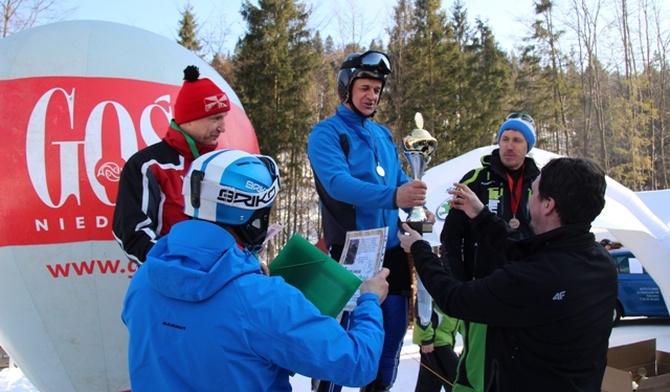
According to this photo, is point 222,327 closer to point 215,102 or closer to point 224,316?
point 224,316

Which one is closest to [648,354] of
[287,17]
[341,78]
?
[341,78]

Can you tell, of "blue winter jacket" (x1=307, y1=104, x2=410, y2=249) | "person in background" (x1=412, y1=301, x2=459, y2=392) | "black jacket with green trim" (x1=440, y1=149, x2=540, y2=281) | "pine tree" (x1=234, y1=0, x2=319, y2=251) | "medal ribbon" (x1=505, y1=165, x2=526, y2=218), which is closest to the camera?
"blue winter jacket" (x1=307, y1=104, x2=410, y2=249)

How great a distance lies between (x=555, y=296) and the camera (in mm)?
1898

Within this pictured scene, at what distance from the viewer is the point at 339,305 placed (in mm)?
1829

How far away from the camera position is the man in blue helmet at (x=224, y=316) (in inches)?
56.9

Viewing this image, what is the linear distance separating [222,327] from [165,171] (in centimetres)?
147

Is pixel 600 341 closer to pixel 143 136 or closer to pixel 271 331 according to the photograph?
pixel 271 331

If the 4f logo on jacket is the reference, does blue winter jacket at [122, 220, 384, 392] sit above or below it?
below

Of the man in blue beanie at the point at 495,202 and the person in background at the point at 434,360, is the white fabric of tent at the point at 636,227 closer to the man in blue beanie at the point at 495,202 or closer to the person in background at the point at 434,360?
the person in background at the point at 434,360

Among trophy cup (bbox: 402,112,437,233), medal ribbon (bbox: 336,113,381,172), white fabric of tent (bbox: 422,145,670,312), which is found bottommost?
white fabric of tent (bbox: 422,145,670,312)

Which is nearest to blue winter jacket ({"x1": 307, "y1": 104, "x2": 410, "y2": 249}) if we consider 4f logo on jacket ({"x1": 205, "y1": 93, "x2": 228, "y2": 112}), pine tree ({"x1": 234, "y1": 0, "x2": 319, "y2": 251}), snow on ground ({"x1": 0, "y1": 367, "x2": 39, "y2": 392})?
4f logo on jacket ({"x1": 205, "y1": 93, "x2": 228, "y2": 112})

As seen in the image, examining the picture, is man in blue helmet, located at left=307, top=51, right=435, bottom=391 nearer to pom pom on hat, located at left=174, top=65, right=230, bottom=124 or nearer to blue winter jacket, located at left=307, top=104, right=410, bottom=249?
blue winter jacket, located at left=307, top=104, right=410, bottom=249

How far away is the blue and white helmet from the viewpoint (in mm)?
1558

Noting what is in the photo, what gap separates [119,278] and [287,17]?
21828 mm
